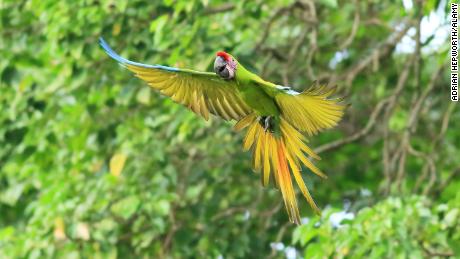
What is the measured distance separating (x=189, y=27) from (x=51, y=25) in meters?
0.79

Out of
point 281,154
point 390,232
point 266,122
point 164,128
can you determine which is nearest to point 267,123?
point 266,122

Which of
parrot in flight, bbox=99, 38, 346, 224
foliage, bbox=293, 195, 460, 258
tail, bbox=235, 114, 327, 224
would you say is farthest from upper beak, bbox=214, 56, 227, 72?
foliage, bbox=293, 195, 460, 258

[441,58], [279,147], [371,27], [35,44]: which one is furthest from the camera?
[371,27]

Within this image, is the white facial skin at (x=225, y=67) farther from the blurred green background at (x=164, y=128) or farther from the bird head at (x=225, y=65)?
the blurred green background at (x=164, y=128)

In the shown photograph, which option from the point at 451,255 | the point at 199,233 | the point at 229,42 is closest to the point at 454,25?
the point at 451,255

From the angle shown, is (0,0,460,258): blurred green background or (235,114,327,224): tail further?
(0,0,460,258): blurred green background

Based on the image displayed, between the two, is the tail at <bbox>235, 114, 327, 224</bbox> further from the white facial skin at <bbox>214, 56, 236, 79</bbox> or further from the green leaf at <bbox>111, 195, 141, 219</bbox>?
the green leaf at <bbox>111, 195, 141, 219</bbox>

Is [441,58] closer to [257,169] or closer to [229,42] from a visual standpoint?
[229,42]

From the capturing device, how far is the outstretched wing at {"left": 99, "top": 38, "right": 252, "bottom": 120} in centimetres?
385

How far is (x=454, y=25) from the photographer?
198 inches

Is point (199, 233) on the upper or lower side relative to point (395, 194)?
lower

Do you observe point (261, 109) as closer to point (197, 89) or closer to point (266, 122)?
point (266, 122)

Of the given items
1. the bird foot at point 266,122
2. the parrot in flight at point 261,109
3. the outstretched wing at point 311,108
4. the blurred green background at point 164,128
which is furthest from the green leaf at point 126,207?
the outstretched wing at point 311,108

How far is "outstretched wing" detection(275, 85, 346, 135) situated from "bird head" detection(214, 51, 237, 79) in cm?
16
